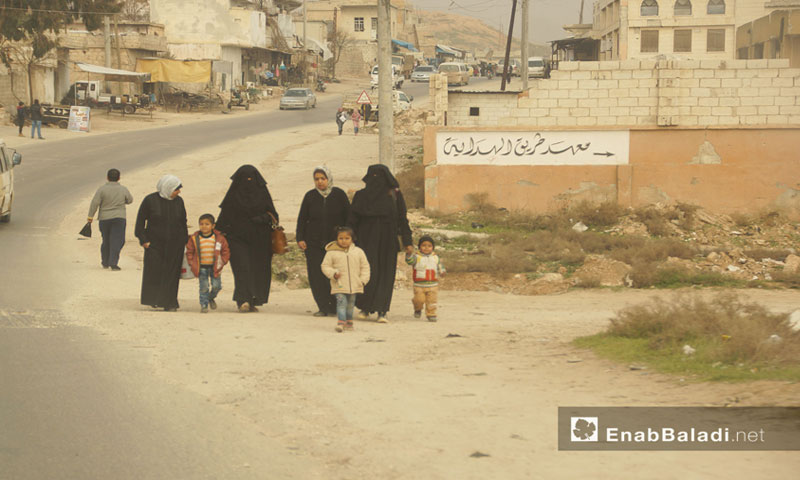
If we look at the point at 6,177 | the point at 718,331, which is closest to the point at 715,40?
the point at 6,177

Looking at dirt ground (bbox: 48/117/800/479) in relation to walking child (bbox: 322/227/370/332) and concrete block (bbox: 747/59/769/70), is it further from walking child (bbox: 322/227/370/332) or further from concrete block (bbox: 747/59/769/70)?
concrete block (bbox: 747/59/769/70)

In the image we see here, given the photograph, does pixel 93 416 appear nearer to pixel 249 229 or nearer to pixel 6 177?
pixel 249 229

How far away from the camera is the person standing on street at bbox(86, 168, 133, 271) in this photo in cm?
1362

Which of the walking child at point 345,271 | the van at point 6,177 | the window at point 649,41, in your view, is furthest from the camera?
the window at point 649,41

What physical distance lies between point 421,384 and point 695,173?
14.1 meters

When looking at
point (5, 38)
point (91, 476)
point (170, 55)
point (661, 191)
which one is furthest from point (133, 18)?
point (91, 476)

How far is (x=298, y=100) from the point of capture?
52969 mm

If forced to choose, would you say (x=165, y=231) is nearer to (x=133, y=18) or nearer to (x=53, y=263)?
(x=53, y=263)

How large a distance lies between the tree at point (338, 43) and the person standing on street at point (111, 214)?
68116 mm

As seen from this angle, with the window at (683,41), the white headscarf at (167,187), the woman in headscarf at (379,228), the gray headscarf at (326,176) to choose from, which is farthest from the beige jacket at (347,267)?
the window at (683,41)

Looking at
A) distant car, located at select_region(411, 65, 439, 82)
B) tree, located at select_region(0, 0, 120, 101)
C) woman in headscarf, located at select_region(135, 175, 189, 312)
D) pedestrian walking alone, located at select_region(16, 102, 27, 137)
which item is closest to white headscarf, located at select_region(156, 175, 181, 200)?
woman in headscarf, located at select_region(135, 175, 189, 312)

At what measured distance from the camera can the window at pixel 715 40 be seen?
2302 inches

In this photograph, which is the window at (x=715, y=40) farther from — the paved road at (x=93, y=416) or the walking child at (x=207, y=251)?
the walking child at (x=207, y=251)

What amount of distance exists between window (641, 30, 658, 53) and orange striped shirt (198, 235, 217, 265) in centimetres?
5452
